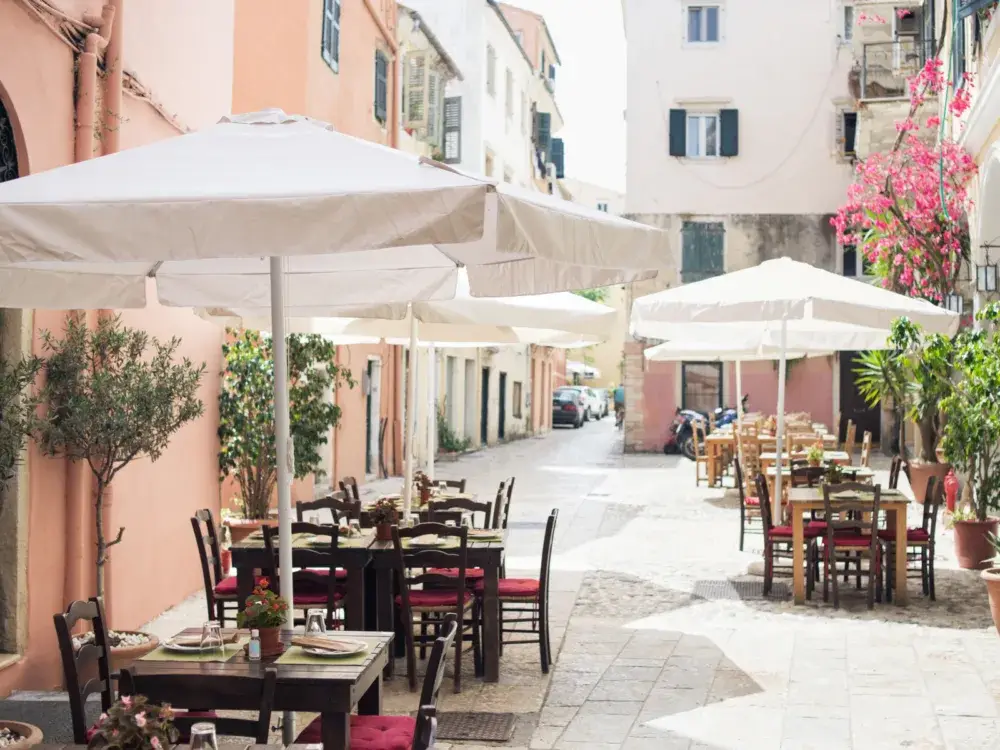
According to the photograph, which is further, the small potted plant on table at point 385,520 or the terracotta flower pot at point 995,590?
the terracotta flower pot at point 995,590

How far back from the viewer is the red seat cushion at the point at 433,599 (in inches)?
285

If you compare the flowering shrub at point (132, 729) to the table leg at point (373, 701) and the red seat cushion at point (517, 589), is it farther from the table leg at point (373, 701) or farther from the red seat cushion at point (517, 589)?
the red seat cushion at point (517, 589)

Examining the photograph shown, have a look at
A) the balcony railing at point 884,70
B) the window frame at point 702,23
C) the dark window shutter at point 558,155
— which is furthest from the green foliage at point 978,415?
the dark window shutter at point 558,155

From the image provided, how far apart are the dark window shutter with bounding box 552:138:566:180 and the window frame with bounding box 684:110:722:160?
16.9 meters

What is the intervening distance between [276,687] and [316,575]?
363cm

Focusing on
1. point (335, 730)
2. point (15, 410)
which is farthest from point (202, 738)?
point (15, 410)

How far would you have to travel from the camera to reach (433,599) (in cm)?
730

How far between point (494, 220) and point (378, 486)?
16160 mm

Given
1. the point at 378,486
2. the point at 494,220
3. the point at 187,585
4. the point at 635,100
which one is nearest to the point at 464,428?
the point at 635,100

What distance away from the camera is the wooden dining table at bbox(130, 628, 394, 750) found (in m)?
4.34

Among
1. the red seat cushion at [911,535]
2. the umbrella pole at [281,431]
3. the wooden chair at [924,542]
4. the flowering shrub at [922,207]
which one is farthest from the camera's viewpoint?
the flowering shrub at [922,207]

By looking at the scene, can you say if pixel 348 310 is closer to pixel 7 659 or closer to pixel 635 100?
pixel 7 659

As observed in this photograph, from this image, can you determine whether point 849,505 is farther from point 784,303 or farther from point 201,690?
point 201,690

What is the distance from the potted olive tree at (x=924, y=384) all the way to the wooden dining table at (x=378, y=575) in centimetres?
436
